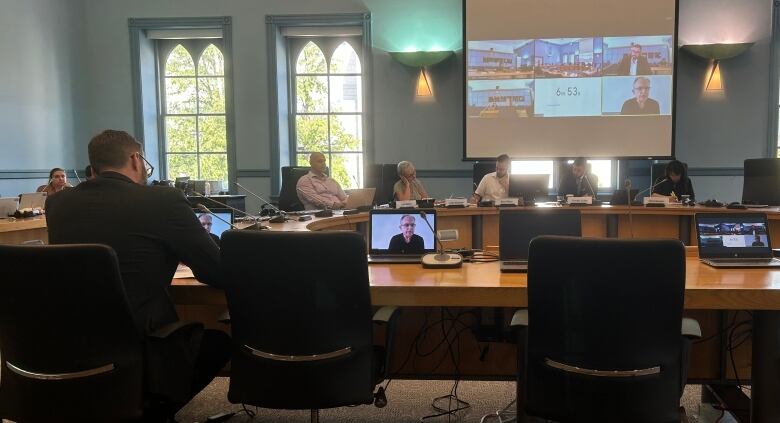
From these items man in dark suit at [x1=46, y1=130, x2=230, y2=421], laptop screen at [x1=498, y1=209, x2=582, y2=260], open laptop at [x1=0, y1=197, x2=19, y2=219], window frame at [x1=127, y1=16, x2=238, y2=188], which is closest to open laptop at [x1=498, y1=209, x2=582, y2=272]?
laptop screen at [x1=498, y1=209, x2=582, y2=260]

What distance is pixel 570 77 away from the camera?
20.6 feet

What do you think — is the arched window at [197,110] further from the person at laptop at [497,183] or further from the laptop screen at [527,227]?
the laptop screen at [527,227]

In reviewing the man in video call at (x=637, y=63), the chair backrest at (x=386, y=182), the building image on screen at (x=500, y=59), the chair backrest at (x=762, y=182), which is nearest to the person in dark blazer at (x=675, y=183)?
the chair backrest at (x=762, y=182)

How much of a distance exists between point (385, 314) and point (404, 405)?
949 millimetres

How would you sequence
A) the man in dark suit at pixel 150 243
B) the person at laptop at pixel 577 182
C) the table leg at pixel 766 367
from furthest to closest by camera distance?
the person at laptop at pixel 577 182, the table leg at pixel 766 367, the man in dark suit at pixel 150 243

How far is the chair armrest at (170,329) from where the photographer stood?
152cm

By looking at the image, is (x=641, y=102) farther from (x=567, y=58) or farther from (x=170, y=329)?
(x=170, y=329)

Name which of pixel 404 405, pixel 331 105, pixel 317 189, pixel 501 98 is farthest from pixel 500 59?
pixel 404 405

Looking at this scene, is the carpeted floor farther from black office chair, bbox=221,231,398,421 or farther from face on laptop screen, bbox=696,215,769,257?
black office chair, bbox=221,231,398,421

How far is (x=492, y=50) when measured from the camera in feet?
20.9

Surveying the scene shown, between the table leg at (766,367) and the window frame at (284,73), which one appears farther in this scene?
the window frame at (284,73)

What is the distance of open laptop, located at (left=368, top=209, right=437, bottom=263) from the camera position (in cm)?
235

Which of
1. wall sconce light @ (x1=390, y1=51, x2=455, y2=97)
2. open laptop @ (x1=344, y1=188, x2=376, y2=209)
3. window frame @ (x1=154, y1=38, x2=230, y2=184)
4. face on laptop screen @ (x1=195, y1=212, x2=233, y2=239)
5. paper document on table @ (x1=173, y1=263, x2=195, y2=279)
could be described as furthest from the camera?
window frame @ (x1=154, y1=38, x2=230, y2=184)

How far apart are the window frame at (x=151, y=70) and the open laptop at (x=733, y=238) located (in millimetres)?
5860
